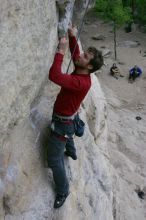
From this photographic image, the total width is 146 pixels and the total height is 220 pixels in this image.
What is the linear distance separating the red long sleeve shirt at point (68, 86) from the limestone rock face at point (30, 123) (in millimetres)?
406

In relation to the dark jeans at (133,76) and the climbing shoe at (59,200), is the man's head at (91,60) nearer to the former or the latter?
the climbing shoe at (59,200)

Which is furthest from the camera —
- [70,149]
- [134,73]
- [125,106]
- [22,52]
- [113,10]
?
[113,10]

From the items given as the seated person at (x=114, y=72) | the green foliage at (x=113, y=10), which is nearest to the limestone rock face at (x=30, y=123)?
the seated person at (x=114, y=72)

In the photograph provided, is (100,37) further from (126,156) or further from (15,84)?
(15,84)

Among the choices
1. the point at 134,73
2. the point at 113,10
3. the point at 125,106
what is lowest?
the point at 134,73

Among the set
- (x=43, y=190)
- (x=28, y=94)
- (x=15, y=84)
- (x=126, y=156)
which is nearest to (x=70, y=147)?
(x=43, y=190)

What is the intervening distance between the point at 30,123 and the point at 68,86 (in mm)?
1269

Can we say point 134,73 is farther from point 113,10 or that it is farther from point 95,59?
point 95,59

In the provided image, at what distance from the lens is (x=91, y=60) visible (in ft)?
20.3

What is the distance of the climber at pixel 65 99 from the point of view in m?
6.00

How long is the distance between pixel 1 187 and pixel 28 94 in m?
1.44

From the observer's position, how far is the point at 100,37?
26156 mm

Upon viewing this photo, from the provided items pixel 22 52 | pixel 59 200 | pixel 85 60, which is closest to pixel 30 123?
pixel 59 200

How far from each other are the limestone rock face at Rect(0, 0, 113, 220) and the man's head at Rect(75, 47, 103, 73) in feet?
2.10
